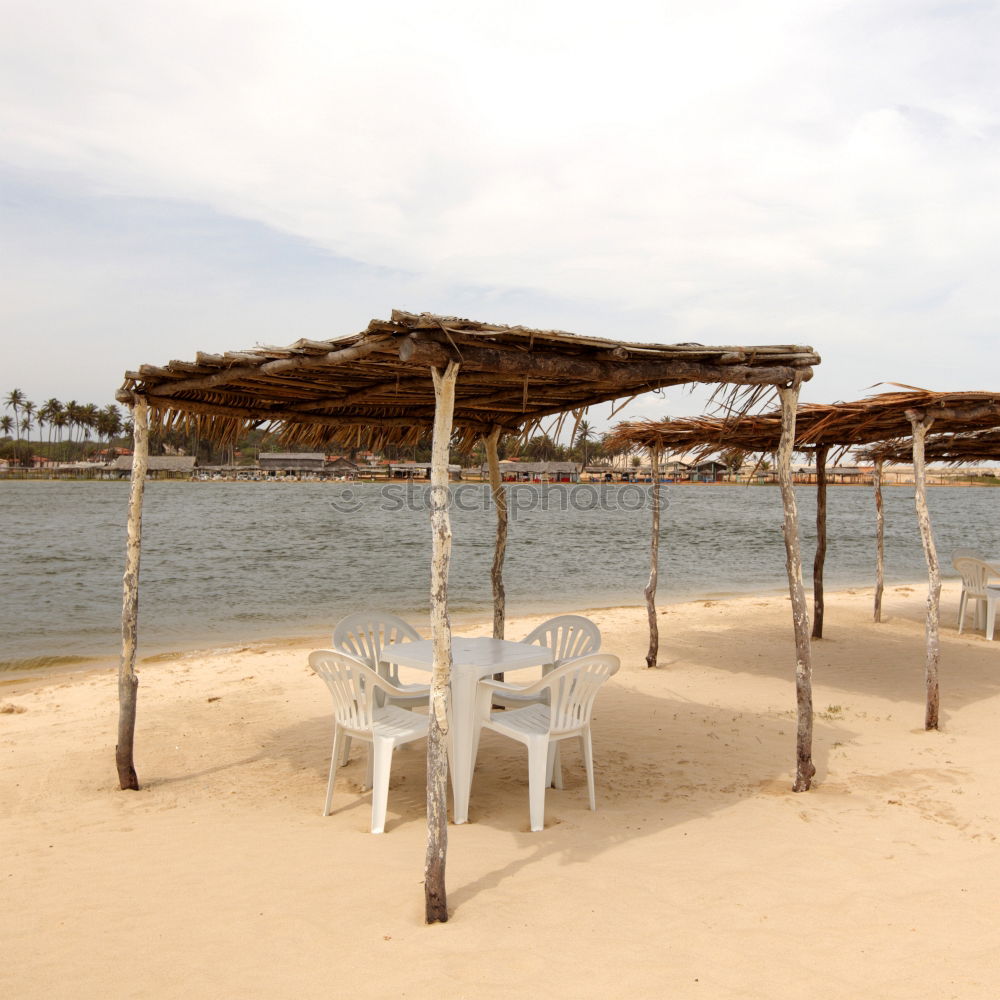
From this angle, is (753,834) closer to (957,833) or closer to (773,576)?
(957,833)

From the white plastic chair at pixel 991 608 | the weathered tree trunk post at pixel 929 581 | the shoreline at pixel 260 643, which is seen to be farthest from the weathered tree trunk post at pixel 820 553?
the shoreline at pixel 260 643


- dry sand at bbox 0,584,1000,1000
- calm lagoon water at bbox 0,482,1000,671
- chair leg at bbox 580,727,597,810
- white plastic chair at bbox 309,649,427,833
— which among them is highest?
white plastic chair at bbox 309,649,427,833

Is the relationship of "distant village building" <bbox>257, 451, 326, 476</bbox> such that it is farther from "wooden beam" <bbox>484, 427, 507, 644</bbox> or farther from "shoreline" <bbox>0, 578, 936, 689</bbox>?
"wooden beam" <bbox>484, 427, 507, 644</bbox>

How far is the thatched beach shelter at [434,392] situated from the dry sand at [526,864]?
378mm

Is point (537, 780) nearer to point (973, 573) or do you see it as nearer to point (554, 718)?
point (554, 718)

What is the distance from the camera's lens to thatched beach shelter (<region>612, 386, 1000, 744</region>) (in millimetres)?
5527

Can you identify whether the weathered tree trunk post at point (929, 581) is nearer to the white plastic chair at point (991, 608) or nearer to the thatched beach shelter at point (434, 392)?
the thatched beach shelter at point (434, 392)

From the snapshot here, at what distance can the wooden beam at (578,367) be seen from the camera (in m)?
3.11

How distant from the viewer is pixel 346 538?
101 feet

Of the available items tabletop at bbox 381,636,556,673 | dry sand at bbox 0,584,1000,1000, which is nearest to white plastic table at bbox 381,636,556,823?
tabletop at bbox 381,636,556,673

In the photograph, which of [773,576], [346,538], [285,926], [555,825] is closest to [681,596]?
[773,576]

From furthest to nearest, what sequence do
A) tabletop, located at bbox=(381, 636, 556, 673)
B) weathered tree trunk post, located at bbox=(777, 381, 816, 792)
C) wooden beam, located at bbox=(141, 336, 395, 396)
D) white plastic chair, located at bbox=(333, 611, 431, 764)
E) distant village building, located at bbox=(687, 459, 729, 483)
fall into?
distant village building, located at bbox=(687, 459, 729, 483) < white plastic chair, located at bbox=(333, 611, 431, 764) < weathered tree trunk post, located at bbox=(777, 381, 816, 792) < tabletop, located at bbox=(381, 636, 556, 673) < wooden beam, located at bbox=(141, 336, 395, 396)

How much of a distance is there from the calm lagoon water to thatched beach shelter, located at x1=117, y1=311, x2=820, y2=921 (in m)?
6.04

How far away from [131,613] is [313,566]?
17126mm
